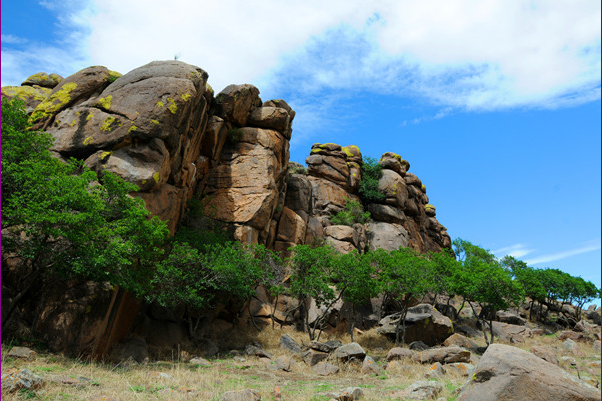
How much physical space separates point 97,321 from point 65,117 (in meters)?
12.5

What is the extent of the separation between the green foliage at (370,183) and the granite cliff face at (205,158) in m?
1.00

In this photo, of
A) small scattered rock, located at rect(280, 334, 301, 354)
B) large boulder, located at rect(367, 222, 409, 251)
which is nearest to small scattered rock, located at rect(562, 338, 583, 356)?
large boulder, located at rect(367, 222, 409, 251)

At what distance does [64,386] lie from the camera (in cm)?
969

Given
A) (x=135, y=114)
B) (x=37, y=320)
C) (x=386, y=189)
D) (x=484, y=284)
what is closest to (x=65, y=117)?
(x=135, y=114)

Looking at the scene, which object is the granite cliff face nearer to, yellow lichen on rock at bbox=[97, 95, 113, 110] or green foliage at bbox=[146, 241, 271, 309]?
yellow lichen on rock at bbox=[97, 95, 113, 110]

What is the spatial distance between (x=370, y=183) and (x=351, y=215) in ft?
26.7

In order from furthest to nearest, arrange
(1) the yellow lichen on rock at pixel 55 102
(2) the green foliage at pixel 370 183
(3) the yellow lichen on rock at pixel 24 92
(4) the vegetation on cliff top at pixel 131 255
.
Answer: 1. (2) the green foliage at pixel 370 183
2. (3) the yellow lichen on rock at pixel 24 92
3. (1) the yellow lichen on rock at pixel 55 102
4. (4) the vegetation on cliff top at pixel 131 255

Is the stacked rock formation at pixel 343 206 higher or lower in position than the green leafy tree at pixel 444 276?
higher

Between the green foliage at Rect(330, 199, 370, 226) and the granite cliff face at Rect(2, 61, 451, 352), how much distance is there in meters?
0.93

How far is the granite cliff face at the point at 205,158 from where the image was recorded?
21.4 meters

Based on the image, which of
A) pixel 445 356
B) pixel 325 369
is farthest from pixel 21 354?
pixel 445 356

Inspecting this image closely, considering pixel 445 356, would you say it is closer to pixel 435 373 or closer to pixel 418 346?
pixel 435 373

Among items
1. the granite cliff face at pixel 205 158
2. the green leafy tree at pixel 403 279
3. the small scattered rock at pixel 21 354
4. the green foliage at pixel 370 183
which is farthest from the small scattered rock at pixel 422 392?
the green foliage at pixel 370 183

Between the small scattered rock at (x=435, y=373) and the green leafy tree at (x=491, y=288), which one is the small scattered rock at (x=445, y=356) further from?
the green leafy tree at (x=491, y=288)
